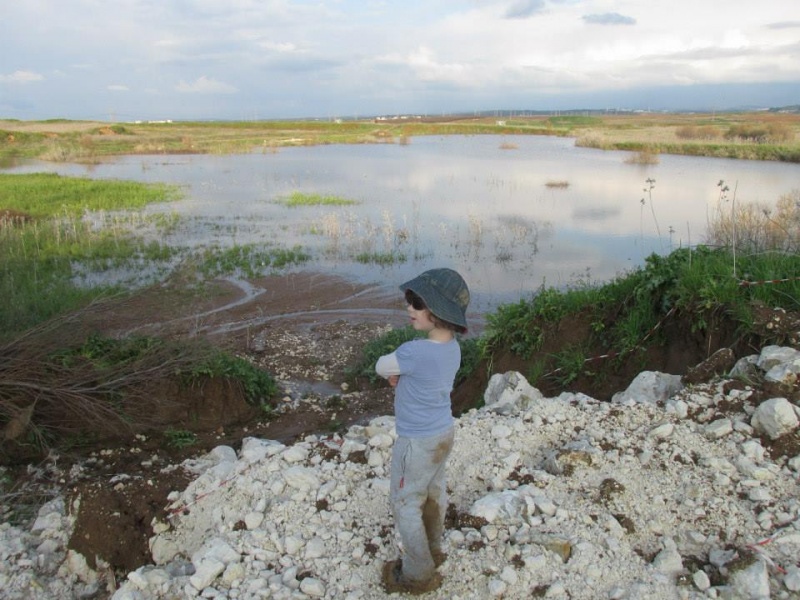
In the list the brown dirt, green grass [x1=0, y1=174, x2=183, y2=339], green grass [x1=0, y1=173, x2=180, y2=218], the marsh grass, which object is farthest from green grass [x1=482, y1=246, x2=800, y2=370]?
the marsh grass

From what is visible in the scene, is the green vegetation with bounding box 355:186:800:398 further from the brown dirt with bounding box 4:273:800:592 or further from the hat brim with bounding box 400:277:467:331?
the hat brim with bounding box 400:277:467:331

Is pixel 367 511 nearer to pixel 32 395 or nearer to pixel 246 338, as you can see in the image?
pixel 32 395

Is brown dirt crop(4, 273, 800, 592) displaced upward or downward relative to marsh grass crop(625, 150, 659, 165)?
downward

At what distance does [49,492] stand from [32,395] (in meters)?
1.12

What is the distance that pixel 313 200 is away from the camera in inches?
821

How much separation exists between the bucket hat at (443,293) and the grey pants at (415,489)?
1.89ft

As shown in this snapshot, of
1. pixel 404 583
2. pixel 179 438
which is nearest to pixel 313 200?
Answer: pixel 179 438

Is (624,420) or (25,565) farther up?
(624,420)

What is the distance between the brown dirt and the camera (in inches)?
147

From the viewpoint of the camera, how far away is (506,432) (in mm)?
4195

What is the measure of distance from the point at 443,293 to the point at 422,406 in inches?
20.7

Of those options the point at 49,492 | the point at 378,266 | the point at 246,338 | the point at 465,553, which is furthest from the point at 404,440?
the point at 378,266

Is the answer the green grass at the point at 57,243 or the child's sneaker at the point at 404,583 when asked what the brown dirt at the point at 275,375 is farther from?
the child's sneaker at the point at 404,583

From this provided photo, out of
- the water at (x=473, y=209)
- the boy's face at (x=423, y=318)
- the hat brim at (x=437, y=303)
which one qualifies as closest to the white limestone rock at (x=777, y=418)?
the hat brim at (x=437, y=303)
